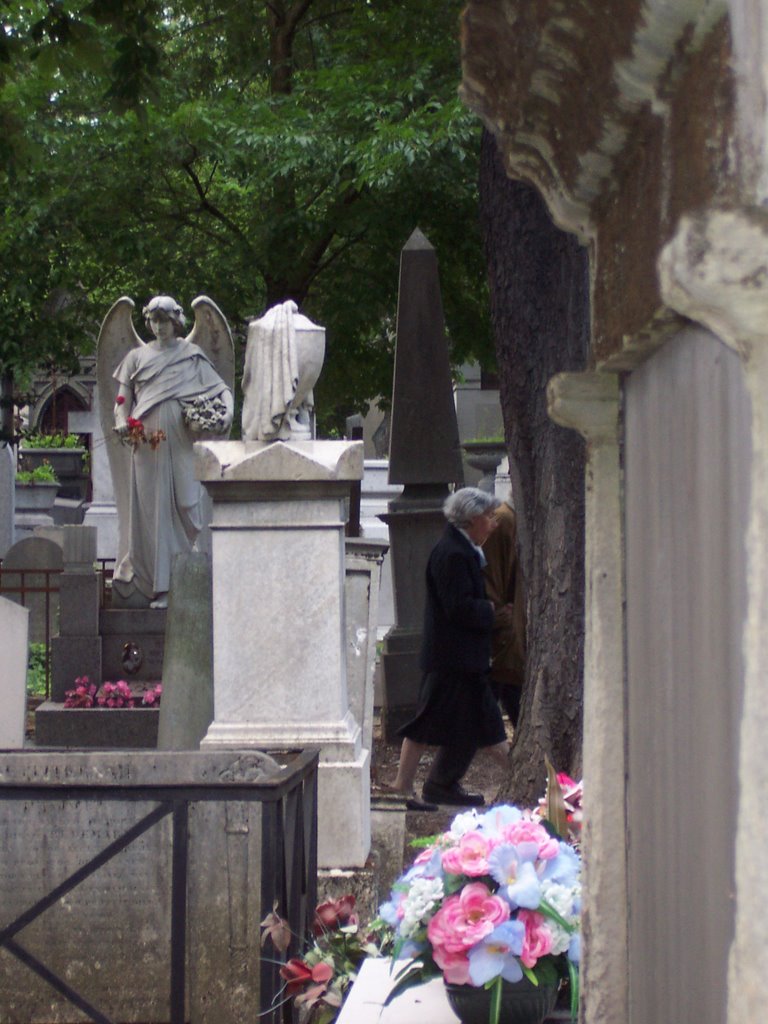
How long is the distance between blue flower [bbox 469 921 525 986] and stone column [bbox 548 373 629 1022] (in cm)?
54

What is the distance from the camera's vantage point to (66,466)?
27484 millimetres

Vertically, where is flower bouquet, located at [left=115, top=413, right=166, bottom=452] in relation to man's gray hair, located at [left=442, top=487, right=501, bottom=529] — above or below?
above

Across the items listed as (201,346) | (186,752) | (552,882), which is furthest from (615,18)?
(201,346)

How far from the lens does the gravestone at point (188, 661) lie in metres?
6.95

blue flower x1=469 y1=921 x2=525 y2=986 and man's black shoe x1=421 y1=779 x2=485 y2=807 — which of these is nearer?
blue flower x1=469 y1=921 x2=525 y2=986

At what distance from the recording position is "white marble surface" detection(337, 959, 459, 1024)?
280 cm

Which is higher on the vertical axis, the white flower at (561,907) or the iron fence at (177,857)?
the white flower at (561,907)

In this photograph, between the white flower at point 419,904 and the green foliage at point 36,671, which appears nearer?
the white flower at point 419,904

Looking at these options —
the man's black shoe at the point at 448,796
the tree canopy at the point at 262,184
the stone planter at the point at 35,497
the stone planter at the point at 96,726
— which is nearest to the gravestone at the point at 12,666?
the stone planter at the point at 96,726

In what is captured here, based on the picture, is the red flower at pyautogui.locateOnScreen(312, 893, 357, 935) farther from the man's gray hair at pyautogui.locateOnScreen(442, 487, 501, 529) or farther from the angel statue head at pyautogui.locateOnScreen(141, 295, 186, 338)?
the angel statue head at pyautogui.locateOnScreen(141, 295, 186, 338)

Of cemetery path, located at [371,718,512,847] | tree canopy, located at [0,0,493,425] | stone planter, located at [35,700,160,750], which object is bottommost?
cemetery path, located at [371,718,512,847]

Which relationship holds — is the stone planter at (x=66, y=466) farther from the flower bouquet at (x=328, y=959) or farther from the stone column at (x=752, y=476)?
the stone column at (x=752, y=476)

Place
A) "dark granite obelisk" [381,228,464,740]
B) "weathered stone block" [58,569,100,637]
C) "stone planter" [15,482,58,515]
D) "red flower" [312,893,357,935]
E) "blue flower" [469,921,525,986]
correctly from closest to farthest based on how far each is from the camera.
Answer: "blue flower" [469,921,525,986]
"red flower" [312,893,357,935]
"weathered stone block" [58,569,100,637]
"dark granite obelisk" [381,228,464,740]
"stone planter" [15,482,58,515]

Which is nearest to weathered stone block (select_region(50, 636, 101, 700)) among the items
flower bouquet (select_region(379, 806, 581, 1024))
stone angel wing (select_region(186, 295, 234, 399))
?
stone angel wing (select_region(186, 295, 234, 399))
